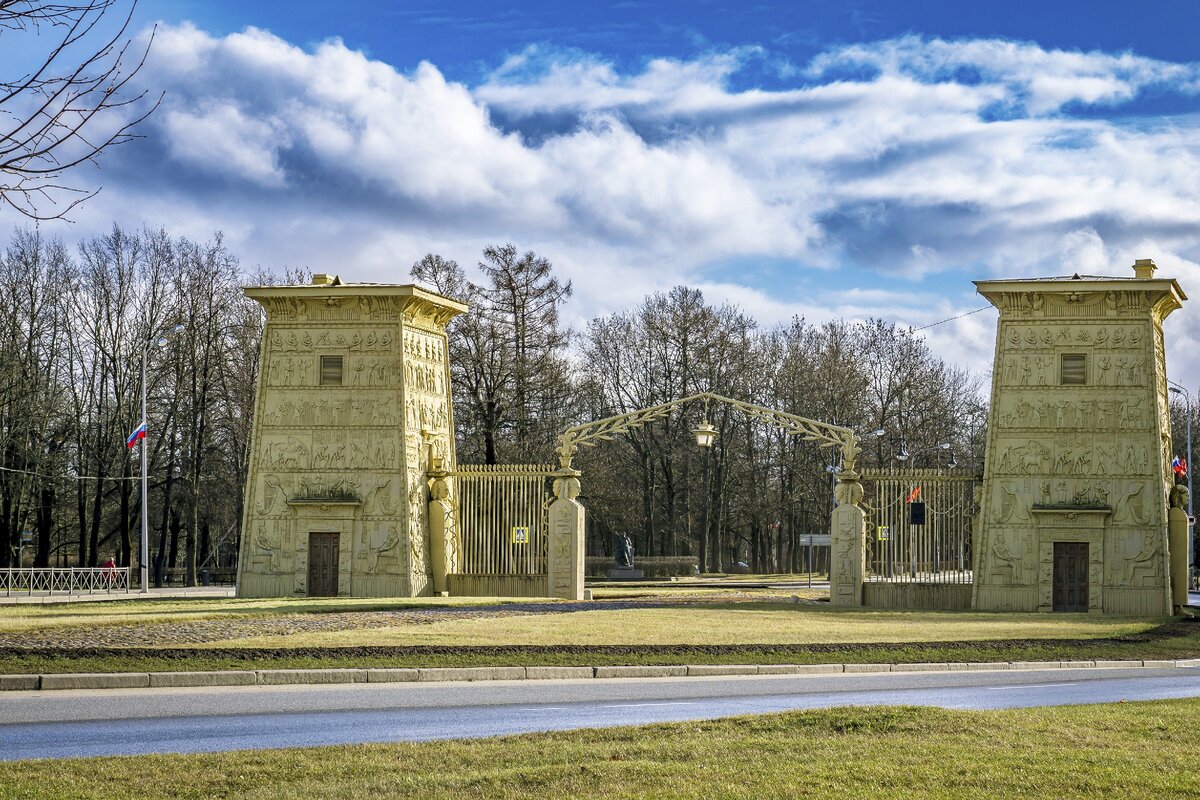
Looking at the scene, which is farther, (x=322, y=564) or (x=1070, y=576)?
(x=322, y=564)

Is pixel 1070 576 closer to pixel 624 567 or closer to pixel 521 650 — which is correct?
pixel 521 650

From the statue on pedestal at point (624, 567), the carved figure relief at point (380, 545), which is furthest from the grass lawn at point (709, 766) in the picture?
the statue on pedestal at point (624, 567)

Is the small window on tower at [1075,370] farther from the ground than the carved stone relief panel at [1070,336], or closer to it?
closer to it

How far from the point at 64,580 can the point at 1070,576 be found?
3374cm

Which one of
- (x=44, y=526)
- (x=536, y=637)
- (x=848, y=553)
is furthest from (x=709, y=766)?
(x=44, y=526)

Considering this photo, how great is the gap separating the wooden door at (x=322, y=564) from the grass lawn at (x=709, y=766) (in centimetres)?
2540

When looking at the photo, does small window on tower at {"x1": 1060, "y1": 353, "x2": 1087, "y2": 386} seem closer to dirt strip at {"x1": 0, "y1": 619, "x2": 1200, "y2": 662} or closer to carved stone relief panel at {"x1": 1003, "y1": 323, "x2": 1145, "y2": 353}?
carved stone relief panel at {"x1": 1003, "y1": 323, "x2": 1145, "y2": 353}

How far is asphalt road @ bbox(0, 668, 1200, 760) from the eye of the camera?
13078 millimetres

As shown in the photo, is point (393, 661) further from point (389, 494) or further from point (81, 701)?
point (389, 494)

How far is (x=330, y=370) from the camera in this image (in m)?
37.6

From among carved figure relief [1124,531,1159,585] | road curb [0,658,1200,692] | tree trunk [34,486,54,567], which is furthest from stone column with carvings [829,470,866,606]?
tree trunk [34,486,54,567]

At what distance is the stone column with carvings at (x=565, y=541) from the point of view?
124 ft

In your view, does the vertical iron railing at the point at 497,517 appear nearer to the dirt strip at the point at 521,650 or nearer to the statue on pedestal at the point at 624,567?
the dirt strip at the point at 521,650

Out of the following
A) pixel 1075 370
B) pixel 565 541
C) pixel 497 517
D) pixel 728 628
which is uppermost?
pixel 1075 370
